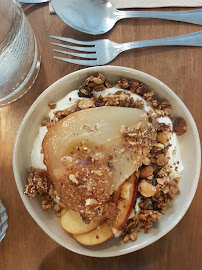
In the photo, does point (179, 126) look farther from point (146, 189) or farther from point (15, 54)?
point (15, 54)

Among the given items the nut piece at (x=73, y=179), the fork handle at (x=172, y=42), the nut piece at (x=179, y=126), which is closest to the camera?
the nut piece at (x=73, y=179)

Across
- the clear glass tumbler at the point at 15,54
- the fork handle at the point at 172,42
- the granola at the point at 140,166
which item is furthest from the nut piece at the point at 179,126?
the clear glass tumbler at the point at 15,54

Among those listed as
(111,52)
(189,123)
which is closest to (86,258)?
(189,123)

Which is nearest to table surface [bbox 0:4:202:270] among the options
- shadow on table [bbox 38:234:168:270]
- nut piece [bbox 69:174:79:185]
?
shadow on table [bbox 38:234:168:270]

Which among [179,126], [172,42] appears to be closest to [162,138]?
[179,126]

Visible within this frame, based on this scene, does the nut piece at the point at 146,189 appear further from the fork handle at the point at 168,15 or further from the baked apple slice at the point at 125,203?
the fork handle at the point at 168,15

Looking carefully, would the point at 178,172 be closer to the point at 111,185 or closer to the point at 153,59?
the point at 111,185
